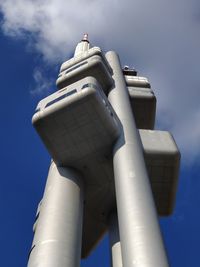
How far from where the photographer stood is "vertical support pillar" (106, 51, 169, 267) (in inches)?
528

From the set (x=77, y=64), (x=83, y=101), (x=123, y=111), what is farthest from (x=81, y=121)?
(x=77, y=64)

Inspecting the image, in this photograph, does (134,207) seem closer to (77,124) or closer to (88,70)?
(77,124)

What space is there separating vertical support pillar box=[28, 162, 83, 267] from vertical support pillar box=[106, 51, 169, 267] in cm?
220

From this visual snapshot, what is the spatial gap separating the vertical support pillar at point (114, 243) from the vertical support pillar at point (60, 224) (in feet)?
8.99

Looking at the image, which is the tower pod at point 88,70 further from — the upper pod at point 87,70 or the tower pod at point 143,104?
the tower pod at point 143,104

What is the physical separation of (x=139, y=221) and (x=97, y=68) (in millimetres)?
14009

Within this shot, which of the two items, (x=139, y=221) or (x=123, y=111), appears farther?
(x=123, y=111)

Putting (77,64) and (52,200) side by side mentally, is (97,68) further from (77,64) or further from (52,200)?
(52,200)

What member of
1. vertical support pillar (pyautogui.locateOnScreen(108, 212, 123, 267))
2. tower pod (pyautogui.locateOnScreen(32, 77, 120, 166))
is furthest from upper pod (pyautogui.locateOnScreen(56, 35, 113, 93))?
vertical support pillar (pyautogui.locateOnScreen(108, 212, 123, 267))

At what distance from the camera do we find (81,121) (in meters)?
19.3

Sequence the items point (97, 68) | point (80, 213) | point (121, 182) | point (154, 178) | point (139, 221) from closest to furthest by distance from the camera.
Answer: point (139, 221)
point (121, 182)
point (80, 213)
point (154, 178)
point (97, 68)

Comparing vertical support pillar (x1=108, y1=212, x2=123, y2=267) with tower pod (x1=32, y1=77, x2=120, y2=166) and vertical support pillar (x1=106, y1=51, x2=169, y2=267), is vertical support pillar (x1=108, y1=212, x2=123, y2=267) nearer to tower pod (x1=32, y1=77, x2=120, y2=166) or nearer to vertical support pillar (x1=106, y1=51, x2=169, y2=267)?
vertical support pillar (x1=106, y1=51, x2=169, y2=267)

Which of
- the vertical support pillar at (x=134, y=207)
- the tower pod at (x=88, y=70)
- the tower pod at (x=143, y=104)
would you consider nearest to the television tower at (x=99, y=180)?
the vertical support pillar at (x=134, y=207)

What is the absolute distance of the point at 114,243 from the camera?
20.1 m
